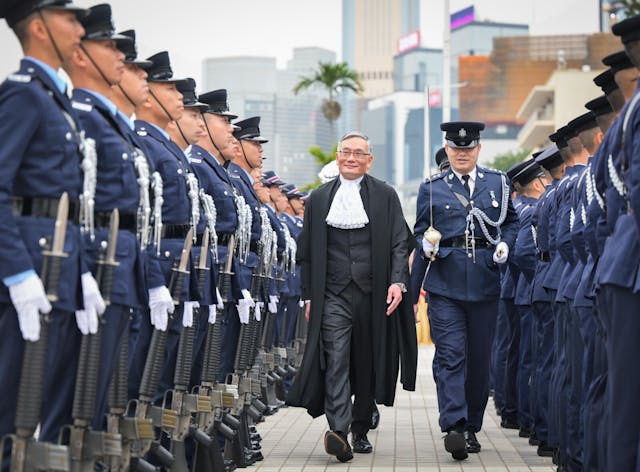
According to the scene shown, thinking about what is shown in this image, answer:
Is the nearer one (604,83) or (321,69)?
(604,83)

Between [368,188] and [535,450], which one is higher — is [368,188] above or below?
above

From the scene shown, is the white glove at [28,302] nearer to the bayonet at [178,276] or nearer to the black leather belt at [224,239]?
the bayonet at [178,276]

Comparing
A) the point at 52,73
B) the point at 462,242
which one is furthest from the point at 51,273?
the point at 462,242

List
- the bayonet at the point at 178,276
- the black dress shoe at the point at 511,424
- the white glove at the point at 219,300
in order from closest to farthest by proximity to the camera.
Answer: the bayonet at the point at 178,276
the white glove at the point at 219,300
the black dress shoe at the point at 511,424

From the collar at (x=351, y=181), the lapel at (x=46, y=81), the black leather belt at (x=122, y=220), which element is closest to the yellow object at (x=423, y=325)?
the collar at (x=351, y=181)

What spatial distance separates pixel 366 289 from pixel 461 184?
1268 millimetres

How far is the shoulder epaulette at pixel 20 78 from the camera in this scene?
6.25m

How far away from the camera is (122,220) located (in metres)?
7.21

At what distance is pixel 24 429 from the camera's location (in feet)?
19.0

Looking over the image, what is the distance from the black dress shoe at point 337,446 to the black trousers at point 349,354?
25 centimetres

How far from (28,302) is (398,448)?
6131mm

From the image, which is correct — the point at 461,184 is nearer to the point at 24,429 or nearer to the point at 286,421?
the point at 286,421

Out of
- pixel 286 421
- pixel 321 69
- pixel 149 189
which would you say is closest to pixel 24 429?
pixel 149 189

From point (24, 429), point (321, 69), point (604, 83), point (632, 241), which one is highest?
point (321, 69)
